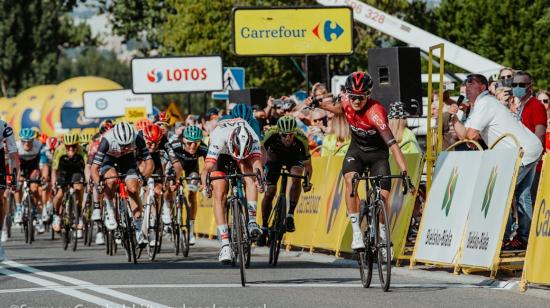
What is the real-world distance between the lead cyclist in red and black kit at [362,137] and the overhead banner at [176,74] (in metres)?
16.0

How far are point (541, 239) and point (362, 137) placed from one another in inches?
85.8

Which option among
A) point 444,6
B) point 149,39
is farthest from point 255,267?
point 149,39

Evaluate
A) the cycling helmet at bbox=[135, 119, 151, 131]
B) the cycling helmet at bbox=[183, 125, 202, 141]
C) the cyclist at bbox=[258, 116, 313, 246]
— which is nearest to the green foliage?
the cycling helmet at bbox=[135, 119, 151, 131]

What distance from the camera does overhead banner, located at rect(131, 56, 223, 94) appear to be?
29891 mm

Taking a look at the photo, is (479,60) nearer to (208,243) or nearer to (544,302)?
(208,243)

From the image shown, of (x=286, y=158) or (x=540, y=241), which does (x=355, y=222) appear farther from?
(x=286, y=158)

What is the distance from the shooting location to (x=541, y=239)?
491 inches

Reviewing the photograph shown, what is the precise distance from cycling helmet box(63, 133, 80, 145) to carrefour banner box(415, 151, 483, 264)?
9639 millimetres

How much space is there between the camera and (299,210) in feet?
65.3

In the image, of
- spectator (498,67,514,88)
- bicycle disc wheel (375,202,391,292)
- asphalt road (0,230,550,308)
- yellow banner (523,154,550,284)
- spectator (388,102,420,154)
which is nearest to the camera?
asphalt road (0,230,550,308)

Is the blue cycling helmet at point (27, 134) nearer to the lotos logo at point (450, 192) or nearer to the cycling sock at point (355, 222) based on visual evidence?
the lotos logo at point (450, 192)

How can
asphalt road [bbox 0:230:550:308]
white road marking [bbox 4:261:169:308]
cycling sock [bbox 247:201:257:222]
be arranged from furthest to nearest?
cycling sock [bbox 247:201:257:222] < asphalt road [bbox 0:230:550:308] < white road marking [bbox 4:261:169:308]

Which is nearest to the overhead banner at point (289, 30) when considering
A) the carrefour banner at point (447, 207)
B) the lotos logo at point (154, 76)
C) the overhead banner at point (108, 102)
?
the lotos logo at point (154, 76)

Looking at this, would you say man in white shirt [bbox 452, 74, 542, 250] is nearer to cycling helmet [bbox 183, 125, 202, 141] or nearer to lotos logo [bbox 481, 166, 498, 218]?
lotos logo [bbox 481, 166, 498, 218]
